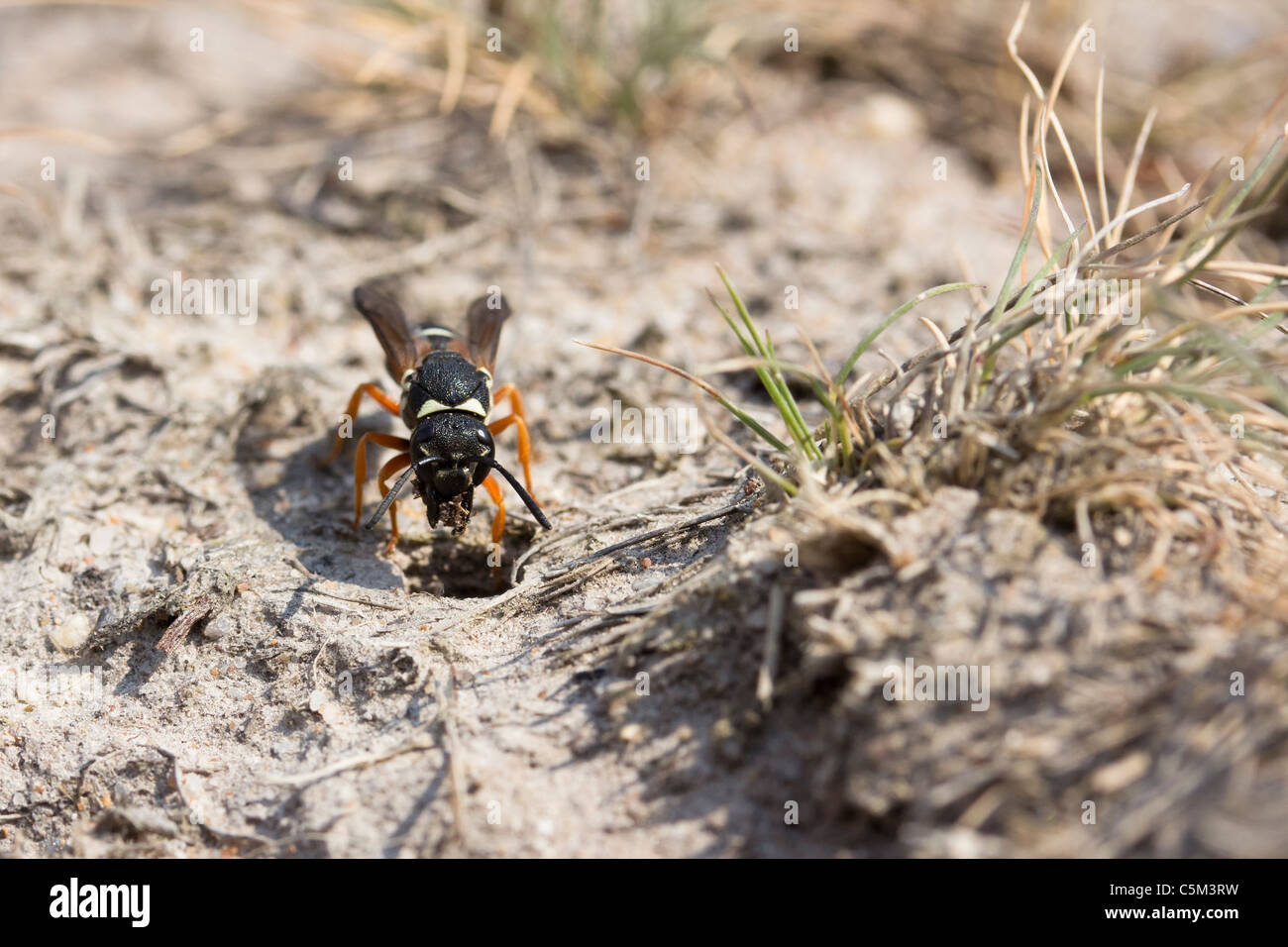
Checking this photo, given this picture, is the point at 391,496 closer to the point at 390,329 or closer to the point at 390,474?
the point at 390,474

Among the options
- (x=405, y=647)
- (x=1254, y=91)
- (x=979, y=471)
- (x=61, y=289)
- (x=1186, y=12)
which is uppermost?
(x=1186, y=12)

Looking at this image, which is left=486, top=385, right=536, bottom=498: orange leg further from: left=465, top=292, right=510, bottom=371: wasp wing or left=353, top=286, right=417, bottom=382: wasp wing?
left=353, top=286, right=417, bottom=382: wasp wing

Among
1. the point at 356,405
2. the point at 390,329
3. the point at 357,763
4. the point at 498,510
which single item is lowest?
the point at 357,763

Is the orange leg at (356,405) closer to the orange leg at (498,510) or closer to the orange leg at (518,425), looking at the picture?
the orange leg at (518,425)

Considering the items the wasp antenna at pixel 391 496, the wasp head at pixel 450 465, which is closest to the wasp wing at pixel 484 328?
the wasp head at pixel 450 465

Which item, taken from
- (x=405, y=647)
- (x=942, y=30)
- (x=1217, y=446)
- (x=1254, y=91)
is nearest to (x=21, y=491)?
(x=405, y=647)

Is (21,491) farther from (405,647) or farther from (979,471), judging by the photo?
(979,471)

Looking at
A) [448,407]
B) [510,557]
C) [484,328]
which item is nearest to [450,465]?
[448,407]
